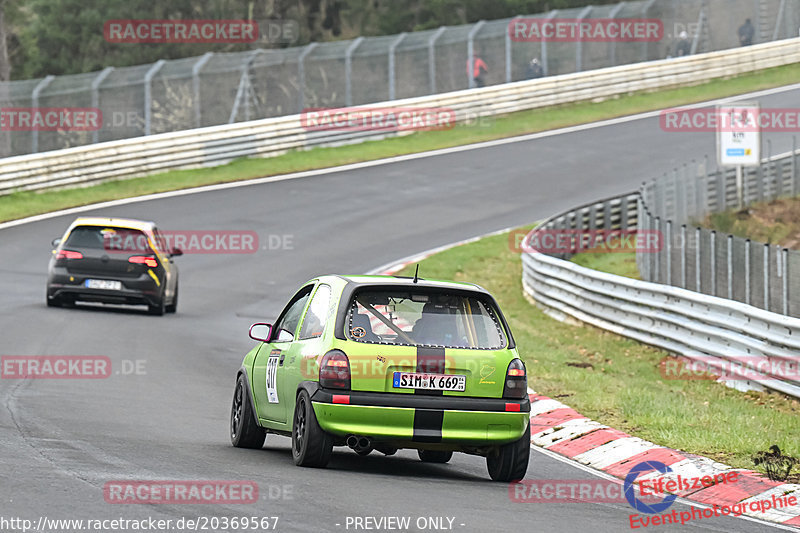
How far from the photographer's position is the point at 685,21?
48906 millimetres

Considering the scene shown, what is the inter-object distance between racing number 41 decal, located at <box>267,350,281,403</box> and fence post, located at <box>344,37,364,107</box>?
107ft

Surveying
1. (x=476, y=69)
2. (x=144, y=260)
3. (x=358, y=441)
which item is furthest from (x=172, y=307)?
(x=476, y=69)

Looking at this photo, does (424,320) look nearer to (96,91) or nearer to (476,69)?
(96,91)

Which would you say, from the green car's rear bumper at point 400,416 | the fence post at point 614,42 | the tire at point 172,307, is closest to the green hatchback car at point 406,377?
the green car's rear bumper at point 400,416

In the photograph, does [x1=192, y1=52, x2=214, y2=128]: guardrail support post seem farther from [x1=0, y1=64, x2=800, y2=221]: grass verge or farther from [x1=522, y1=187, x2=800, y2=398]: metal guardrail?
[x1=522, y1=187, x2=800, y2=398]: metal guardrail

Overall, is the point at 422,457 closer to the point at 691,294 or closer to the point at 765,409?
the point at 765,409

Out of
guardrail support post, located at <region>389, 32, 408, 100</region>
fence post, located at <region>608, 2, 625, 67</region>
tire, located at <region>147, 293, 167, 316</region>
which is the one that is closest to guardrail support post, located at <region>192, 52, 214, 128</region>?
guardrail support post, located at <region>389, 32, 408, 100</region>

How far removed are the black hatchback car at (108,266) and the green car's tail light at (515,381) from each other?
13.0 m

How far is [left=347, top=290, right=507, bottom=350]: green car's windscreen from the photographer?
9352 mm

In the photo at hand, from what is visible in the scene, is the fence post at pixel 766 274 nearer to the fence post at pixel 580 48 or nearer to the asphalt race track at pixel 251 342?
the asphalt race track at pixel 251 342

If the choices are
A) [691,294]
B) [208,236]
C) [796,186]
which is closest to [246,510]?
[691,294]

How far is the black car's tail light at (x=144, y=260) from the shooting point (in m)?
21.4

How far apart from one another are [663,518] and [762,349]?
705 centimetres

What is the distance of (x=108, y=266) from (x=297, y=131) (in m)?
18.9
